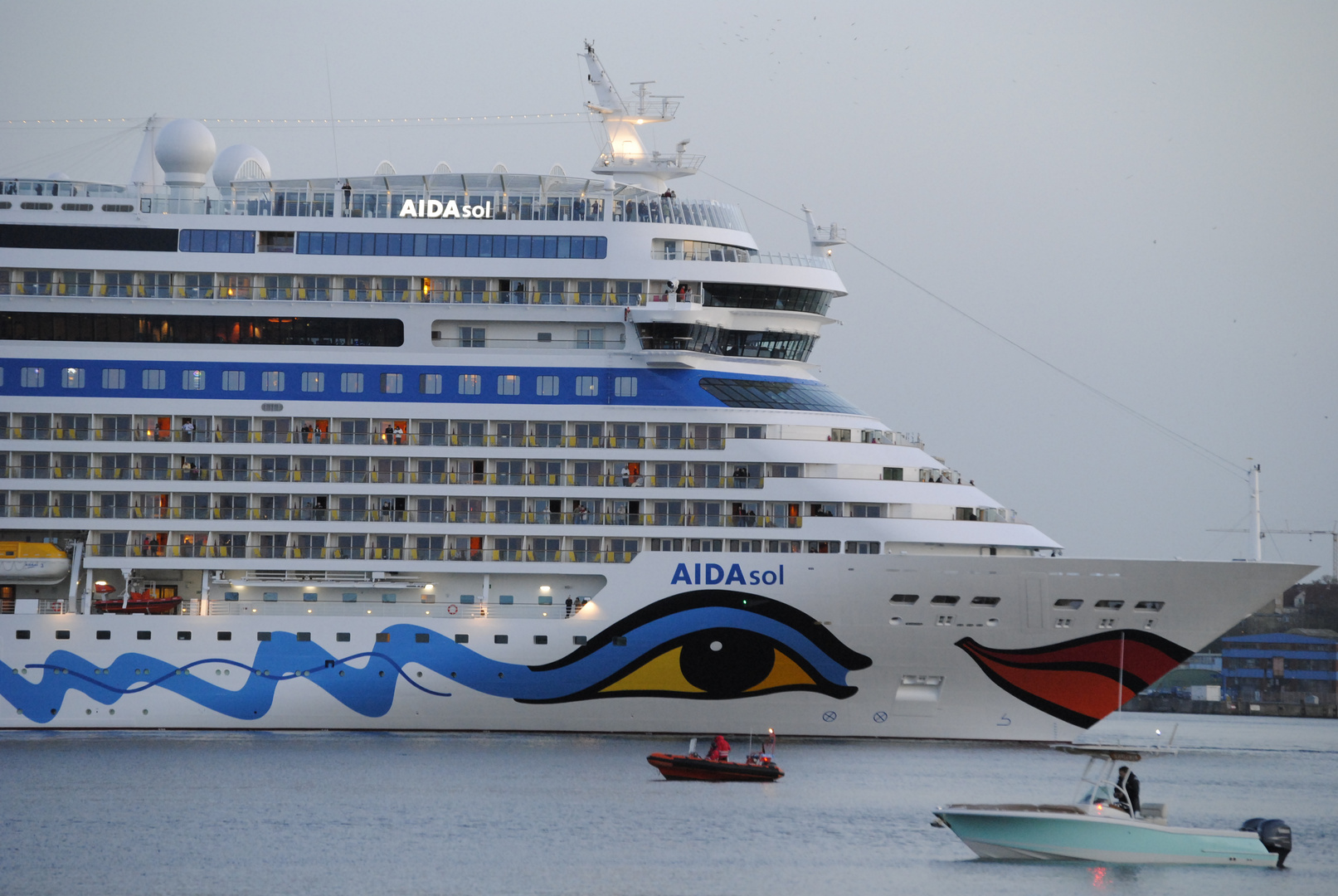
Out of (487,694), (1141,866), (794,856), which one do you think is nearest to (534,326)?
(487,694)

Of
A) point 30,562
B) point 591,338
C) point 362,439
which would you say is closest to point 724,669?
point 591,338

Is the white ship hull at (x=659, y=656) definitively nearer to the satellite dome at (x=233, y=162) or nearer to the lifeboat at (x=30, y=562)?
the lifeboat at (x=30, y=562)

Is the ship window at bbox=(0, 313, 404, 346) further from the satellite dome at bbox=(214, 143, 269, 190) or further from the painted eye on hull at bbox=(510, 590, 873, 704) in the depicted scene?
the painted eye on hull at bbox=(510, 590, 873, 704)

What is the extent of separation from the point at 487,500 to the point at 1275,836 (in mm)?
19964

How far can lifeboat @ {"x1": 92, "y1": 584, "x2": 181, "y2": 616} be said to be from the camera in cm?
4384

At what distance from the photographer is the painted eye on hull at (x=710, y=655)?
139 ft

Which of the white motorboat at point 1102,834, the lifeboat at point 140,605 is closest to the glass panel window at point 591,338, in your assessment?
the lifeboat at point 140,605

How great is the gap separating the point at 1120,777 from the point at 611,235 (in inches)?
783

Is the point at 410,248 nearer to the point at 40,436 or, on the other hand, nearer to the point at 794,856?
the point at 40,436

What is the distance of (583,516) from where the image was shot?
44094 mm

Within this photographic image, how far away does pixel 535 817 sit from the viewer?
3547cm

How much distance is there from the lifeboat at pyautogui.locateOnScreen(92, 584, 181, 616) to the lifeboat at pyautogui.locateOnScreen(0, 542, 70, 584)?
1254 mm

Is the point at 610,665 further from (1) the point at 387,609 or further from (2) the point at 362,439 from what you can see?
(2) the point at 362,439

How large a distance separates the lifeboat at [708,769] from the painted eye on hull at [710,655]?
7.68 ft
